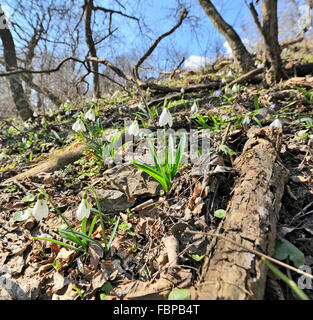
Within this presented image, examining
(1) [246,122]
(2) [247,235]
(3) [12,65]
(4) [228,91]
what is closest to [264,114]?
(1) [246,122]

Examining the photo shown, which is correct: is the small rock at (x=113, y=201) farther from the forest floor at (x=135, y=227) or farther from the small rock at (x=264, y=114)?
the small rock at (x=264, y=114)

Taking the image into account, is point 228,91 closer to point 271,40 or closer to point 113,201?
point 271,40

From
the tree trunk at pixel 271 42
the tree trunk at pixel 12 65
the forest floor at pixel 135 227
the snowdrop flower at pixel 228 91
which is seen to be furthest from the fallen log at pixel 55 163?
the tree trunk at pixel 12 65

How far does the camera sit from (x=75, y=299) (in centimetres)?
119

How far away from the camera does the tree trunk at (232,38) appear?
5.37 meters

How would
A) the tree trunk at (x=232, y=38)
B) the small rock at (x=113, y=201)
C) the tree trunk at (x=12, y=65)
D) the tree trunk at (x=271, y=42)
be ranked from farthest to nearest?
1. the tree trunk at (x=12, y=65)
2. the tree trunk at (x=232, y=38)
3. the tree trunk at (x=271, y=42)
4. the small rock at (x=113, y=201)

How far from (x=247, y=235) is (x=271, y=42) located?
424cm

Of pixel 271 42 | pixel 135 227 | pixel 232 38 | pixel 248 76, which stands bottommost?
pixel 135 227

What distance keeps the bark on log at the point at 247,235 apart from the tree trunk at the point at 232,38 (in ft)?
15.9

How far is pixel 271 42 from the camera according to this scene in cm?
384

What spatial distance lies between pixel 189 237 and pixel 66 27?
7.67 metres

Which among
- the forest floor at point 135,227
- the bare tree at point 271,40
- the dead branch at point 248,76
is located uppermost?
the bare tree at point 271,40
